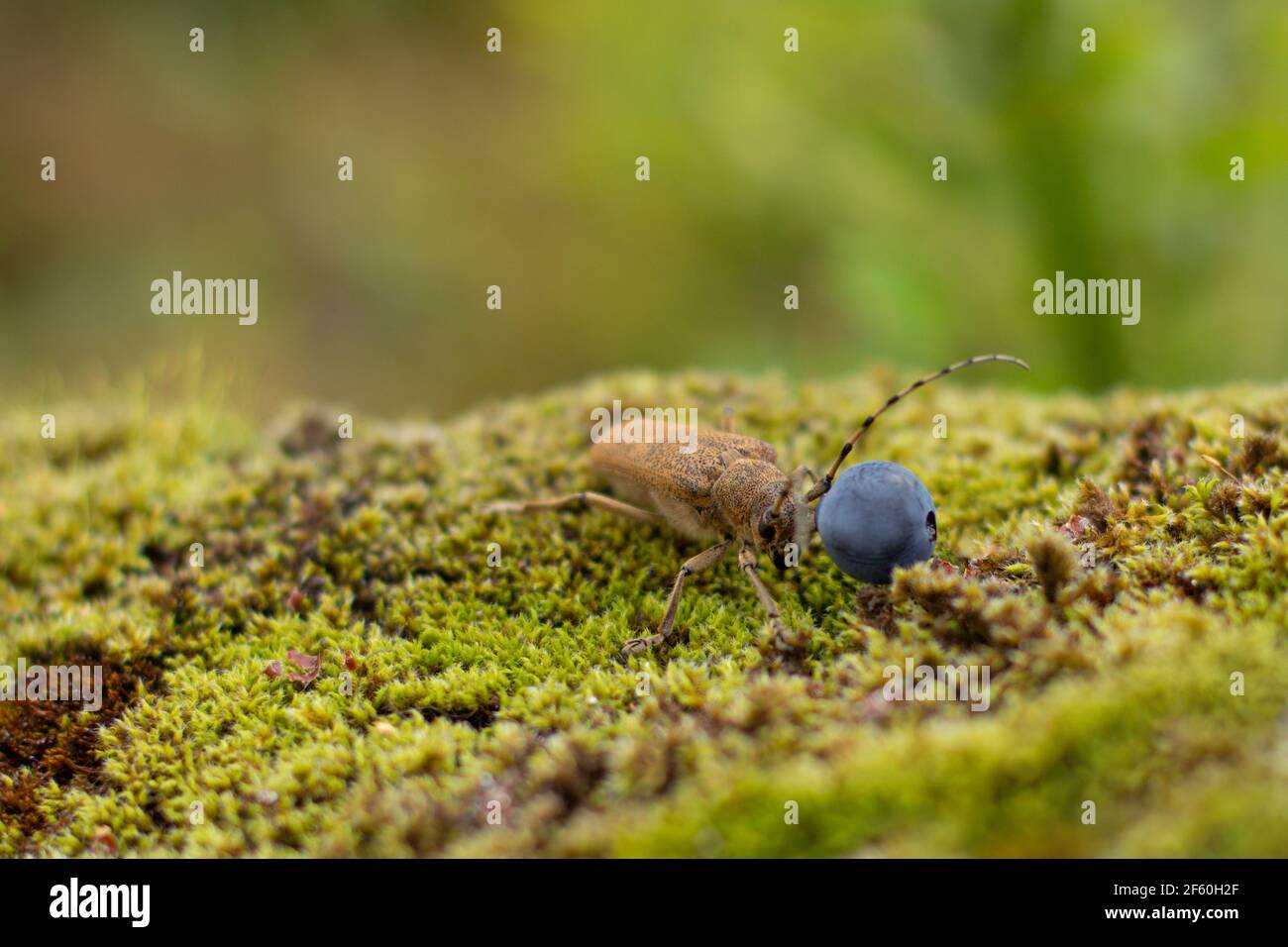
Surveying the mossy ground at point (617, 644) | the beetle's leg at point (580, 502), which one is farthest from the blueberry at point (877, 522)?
the beetle's leg at point (580, 502)

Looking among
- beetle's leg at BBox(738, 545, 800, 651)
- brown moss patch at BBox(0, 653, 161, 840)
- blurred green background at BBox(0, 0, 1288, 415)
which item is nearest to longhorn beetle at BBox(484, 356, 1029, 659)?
beetle's leg at BBox(738, 545, 800, 651)

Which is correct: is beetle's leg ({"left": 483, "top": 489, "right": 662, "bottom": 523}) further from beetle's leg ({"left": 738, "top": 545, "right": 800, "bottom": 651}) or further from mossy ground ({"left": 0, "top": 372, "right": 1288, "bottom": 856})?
beetle's leg ({"left": 738, "top": 545, "right": 800, "bottom": 651})

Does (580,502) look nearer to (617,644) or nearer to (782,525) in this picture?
(617,644)

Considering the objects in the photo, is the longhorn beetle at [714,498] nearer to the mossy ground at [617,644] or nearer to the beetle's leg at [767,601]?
the beetle's leg at [767,601]

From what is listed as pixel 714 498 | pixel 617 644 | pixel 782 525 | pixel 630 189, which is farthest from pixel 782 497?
pixel 630 189
